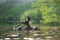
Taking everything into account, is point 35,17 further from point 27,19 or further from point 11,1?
point 11,1

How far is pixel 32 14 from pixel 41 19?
140 millimetres

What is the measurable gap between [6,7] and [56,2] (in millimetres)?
688

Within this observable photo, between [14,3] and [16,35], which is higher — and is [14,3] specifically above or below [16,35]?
above

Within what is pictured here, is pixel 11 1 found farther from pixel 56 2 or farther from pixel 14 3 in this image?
pixel 56 2

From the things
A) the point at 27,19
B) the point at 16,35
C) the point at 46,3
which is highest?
the point at 46,3

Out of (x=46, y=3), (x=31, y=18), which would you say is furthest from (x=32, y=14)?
(x=46, y=3)

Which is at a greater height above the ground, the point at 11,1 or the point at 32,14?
the point at 11,1

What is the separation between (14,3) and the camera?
3.00 metres

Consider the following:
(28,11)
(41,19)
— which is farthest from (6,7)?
(41,19)

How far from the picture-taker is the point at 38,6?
3.00 m

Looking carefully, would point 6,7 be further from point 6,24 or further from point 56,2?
point 56,2

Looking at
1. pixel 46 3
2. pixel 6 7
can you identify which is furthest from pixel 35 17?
pixel 6 7

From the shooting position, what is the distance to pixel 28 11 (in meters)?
2.98

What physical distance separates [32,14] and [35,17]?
0.06 metres
